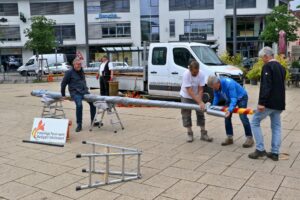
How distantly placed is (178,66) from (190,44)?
37.7 inches

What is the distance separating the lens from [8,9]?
5106cm

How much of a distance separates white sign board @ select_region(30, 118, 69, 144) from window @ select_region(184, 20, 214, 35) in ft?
145

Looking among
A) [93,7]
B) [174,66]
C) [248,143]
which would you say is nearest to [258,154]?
[248,143]

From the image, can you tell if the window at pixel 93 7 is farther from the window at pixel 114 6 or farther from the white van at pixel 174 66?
the white van at pixel 174 66

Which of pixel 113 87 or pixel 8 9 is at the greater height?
pixel 8 9

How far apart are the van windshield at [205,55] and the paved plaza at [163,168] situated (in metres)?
3.78

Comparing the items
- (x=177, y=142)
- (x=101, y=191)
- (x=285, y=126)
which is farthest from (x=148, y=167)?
(x=285, y=126)

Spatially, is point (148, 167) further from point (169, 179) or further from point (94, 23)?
point (94, 23)

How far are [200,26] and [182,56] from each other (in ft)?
128

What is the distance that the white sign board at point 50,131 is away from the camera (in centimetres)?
722

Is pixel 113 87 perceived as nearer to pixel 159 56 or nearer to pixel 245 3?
pixel 159 56

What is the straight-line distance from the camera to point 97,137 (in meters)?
7.91

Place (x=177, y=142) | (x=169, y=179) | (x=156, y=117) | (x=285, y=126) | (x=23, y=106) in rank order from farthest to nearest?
(x=23, y=106)
(x=156, y=117)
(x=285, y=126)
(x=177, y=142)
(x=169, y=179)

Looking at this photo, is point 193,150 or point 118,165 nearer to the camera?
point 118,165
